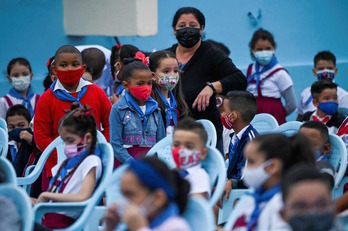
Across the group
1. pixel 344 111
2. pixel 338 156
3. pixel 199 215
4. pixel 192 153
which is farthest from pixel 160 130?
pixel 344 111

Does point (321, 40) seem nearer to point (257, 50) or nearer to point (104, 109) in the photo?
point (257, 50)

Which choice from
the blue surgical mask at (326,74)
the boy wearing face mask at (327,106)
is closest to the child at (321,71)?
the blue surgical mask at (326,74)

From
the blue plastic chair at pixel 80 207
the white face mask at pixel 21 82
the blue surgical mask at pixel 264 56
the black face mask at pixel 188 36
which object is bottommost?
the blue plastic chair at pixel 80 207

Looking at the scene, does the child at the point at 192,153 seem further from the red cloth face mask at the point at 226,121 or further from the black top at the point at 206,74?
the black top at the point at 206,74

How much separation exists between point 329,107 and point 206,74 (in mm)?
1577

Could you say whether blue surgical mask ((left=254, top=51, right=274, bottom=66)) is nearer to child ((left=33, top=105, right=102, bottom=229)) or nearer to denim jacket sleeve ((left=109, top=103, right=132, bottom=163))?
denim jacket sleeve ((left=109, top=103, right=132, bottom=163))

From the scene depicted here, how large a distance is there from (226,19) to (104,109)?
386 centimetres

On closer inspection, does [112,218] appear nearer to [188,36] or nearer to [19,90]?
[188,36]

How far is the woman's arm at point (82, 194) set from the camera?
15.7ft

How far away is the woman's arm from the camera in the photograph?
480 cm

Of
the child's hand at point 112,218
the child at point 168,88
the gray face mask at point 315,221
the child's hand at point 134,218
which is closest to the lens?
the gray face mask at point 315,221

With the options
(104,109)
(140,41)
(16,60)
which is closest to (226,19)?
(140,41)

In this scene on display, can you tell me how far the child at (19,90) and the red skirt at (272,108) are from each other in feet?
7.74

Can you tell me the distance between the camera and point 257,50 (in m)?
8.44
